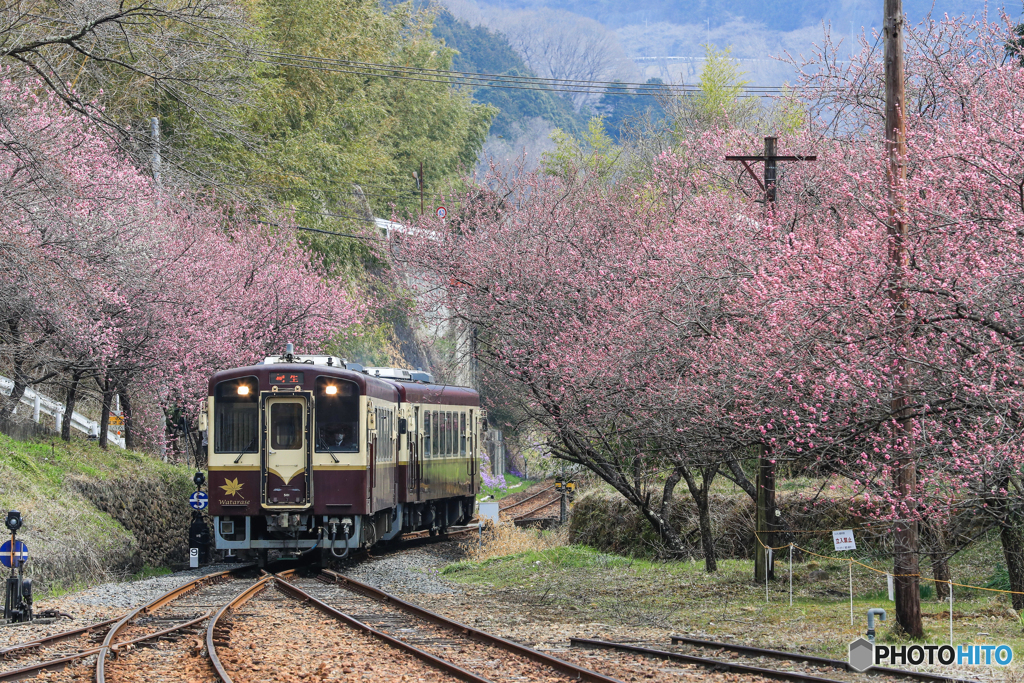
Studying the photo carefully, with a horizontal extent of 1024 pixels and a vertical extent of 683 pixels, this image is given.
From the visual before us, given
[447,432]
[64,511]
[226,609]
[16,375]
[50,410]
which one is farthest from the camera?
[50,410]

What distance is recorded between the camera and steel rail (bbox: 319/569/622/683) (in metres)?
9.05

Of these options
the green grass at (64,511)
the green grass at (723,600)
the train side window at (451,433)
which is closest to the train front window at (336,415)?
the green grass at (723,600)

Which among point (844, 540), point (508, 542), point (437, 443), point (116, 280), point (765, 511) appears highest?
point (116, 280)

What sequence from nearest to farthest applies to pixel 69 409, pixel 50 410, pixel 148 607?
pixel 148 607 < pixel 69 409 < pixel 50 410

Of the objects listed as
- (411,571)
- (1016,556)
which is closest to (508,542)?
(411,571)

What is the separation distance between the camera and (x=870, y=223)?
11.7m

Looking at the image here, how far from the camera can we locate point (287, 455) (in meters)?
17.2

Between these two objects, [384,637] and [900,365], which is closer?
[900,365]

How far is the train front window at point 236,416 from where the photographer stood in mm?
17266

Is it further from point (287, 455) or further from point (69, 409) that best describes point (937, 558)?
point (69, 409)

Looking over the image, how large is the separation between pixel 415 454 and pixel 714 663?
12.4m

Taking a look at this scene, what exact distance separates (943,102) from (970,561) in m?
6.09

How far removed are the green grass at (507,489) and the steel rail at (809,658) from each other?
27648 mm

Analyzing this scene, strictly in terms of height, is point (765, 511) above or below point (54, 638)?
above
